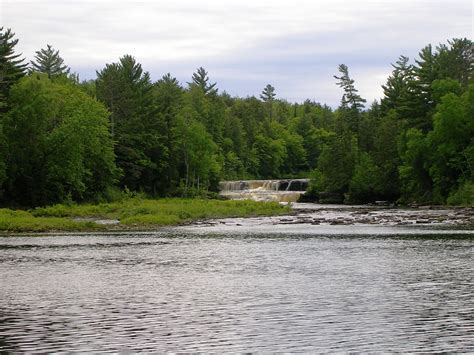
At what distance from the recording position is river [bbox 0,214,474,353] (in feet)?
75.9

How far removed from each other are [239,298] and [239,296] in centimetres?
50

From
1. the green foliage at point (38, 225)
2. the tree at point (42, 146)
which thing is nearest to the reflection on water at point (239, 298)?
the green foliage at point (38, 225)

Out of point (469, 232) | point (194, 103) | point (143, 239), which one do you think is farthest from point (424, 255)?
point (194, 103)

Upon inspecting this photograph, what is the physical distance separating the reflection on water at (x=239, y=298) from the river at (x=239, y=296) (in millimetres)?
61

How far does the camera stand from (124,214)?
280ft

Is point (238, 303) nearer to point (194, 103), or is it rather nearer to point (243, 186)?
point (243, 186)

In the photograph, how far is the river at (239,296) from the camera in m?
23.1

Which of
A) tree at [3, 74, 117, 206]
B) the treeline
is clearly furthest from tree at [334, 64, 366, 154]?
tree at [3, 74, 117, 206]

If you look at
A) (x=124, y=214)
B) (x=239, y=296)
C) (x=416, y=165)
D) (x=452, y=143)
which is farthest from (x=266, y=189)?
(x=239, y=296)

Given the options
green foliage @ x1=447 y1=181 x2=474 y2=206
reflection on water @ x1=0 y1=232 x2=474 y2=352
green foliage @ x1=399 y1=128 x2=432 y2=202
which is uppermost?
green foliage @ x1=399 y1=128 x2=432 y2=202

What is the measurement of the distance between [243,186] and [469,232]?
7722 cm

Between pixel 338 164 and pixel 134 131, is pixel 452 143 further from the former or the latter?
pixel 134 131

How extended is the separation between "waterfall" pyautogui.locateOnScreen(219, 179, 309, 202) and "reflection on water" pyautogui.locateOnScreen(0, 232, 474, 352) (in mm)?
72068

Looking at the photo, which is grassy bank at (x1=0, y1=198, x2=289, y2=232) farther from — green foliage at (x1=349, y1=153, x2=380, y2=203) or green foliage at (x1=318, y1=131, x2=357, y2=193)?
green foliage at (x1=318, y1=131, x2=357, y2=193)
